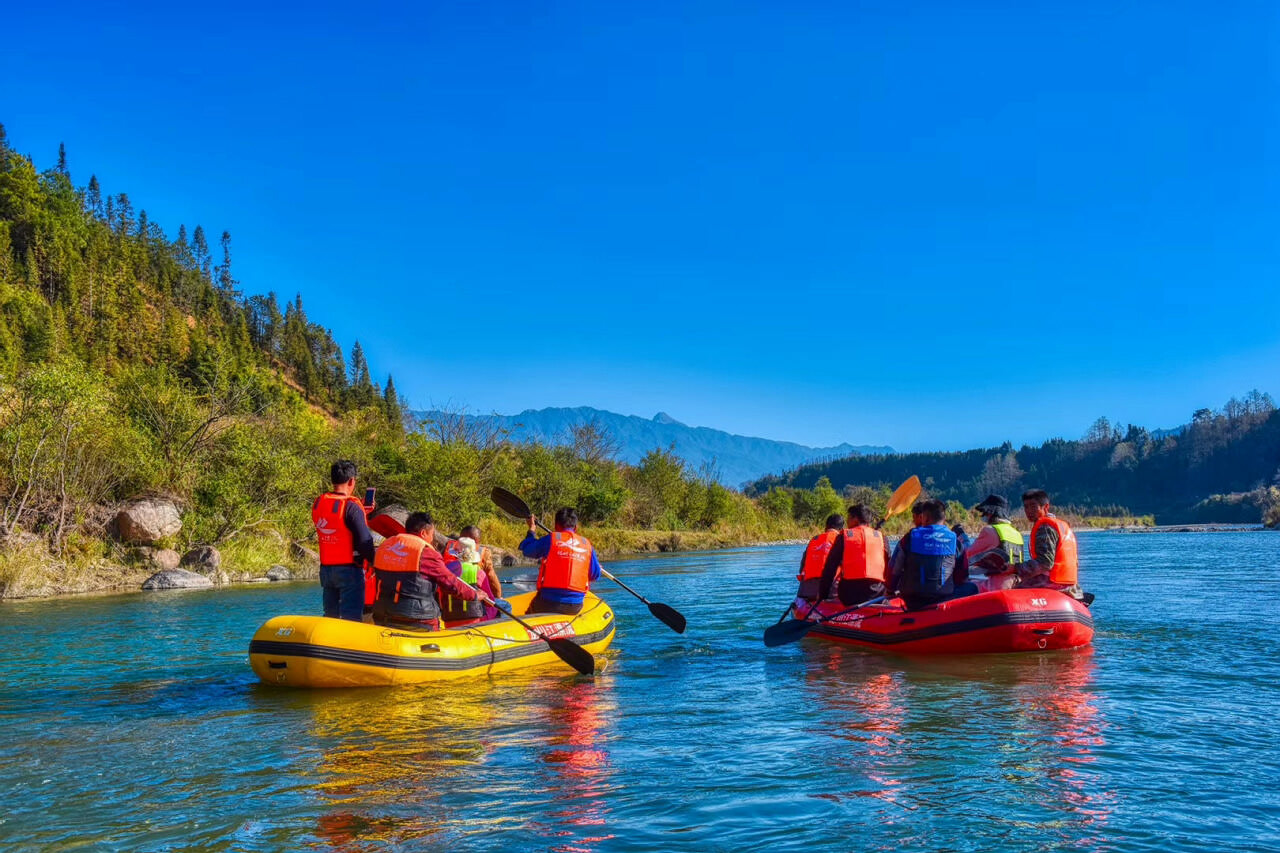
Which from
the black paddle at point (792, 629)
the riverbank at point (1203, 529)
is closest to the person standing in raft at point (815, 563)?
the black paddle at point (792, 629)

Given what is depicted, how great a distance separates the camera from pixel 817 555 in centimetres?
1211

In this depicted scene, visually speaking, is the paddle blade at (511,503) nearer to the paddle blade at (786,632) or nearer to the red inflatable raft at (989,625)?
the paddle blade at (786,632)

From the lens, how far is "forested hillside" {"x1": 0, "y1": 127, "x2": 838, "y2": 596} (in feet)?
68.5

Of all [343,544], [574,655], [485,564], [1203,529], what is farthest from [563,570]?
[1203,529]

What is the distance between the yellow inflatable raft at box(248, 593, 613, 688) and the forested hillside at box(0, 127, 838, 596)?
535 inches

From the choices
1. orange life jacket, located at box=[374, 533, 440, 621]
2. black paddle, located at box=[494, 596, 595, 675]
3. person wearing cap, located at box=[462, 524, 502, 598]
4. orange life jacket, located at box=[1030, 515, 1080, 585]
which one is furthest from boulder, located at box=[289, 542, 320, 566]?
orange life jacket, located at box=[1030, 515, 1080, 585]

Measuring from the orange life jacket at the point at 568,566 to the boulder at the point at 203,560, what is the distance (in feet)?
49.8

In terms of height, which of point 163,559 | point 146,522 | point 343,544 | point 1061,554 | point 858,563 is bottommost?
point 163,559

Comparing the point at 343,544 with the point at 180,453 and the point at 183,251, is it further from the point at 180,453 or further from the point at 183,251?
the point at 183,251

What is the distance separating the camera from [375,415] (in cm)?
4084

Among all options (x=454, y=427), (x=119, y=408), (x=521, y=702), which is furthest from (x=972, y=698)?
(x=454, y=427)

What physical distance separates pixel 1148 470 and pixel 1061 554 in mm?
123361

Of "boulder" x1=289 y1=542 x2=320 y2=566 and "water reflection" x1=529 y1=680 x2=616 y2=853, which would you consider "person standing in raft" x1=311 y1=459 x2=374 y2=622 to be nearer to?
"water reflection" x1=529 y1=680 x2=616 y2=853

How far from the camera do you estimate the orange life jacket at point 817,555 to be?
12070 mm
